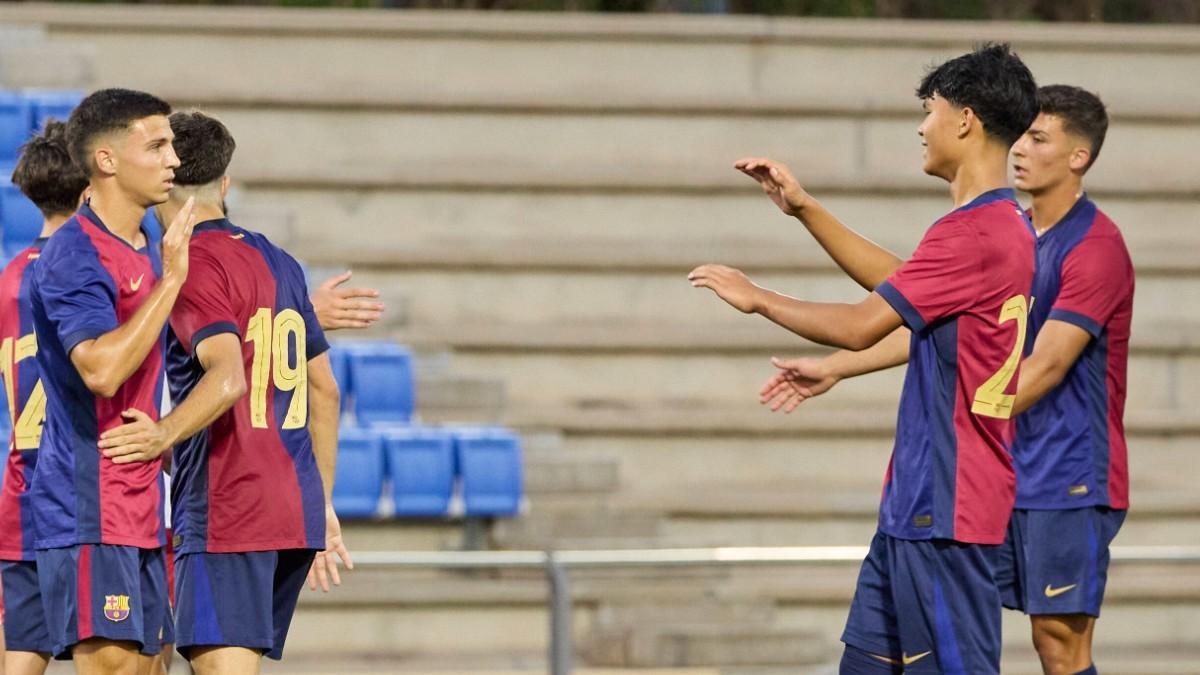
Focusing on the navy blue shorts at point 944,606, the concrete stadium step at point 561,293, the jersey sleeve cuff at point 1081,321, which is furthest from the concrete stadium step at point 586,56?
the navy blue shorts at point 944,606

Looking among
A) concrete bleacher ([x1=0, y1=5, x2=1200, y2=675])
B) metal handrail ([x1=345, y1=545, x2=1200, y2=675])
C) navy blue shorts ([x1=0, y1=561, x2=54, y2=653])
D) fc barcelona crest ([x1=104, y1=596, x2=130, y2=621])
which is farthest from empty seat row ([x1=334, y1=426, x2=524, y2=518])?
fc barcelona crest ([x1=104, y1=596, x2=130, y2=621])

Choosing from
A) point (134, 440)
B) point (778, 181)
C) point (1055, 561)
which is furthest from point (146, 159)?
point (1055, 561)

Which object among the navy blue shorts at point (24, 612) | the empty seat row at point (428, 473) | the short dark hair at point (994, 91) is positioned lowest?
the empty seat row at point (428, 473)

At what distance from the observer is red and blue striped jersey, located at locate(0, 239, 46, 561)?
18.8 feet

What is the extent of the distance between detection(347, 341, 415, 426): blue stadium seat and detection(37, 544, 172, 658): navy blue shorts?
4.76m

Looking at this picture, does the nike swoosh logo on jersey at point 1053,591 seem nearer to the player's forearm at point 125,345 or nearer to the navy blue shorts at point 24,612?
the player's forearm at point 125,345

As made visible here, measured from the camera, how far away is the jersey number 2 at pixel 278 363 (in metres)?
5.12

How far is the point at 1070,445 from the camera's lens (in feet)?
19.9

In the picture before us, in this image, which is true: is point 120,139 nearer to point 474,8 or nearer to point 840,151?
point 840,151

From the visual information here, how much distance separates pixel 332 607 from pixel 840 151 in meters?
4.48

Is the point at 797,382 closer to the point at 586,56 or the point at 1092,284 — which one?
the point at 1092,284

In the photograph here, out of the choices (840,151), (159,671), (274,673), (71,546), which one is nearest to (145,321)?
(71,546)

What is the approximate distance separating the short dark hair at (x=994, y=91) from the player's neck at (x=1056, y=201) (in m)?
1.22

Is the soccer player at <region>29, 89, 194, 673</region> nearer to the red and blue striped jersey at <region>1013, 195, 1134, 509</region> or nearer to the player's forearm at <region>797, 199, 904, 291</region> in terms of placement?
the player's forearm at <region>797, 199, 904, 291</region>
